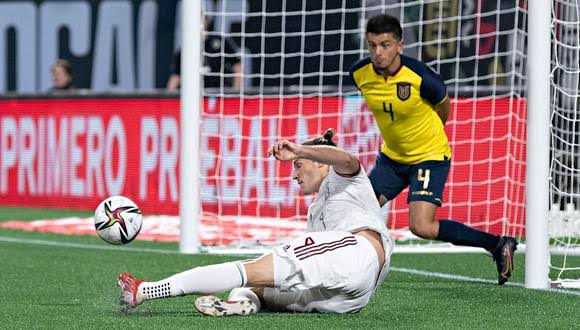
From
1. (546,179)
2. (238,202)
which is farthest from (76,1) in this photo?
(546,179)

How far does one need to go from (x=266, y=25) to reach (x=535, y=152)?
22.5ft

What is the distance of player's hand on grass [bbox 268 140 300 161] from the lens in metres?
6.28

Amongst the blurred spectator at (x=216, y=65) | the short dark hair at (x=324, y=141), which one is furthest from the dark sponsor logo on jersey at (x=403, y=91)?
the blurred spectator at (x=216, y=65)

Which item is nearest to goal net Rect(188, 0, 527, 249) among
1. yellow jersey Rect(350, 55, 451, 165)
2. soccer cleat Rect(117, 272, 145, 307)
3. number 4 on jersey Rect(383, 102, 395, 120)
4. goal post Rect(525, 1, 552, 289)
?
yellow jersey Rect(350, 55, 451, 165)

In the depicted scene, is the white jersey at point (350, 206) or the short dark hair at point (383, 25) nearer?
the white jersey at point (350, 206)

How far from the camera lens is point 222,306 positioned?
6828 millimetres

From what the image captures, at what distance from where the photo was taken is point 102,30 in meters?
18.3

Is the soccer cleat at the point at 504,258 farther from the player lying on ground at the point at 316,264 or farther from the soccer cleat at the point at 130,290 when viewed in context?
the soccer cleat at the point at 130,290

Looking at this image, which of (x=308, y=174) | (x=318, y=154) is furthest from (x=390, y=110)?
(x=318, y=154)

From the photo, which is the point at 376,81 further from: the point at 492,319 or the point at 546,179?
the point at 492,319

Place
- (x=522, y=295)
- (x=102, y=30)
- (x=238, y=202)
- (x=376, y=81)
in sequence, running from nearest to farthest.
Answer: (x=522, y=295)
(x=376, y=81)
(x=238, y=202)
(x=102, y=30)

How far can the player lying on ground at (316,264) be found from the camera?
6.55m

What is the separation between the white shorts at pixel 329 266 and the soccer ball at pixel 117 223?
984 millimetres

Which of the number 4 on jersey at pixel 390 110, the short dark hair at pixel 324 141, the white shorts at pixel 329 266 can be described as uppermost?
the number 4 on jersey at pixel 390 110
